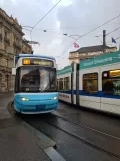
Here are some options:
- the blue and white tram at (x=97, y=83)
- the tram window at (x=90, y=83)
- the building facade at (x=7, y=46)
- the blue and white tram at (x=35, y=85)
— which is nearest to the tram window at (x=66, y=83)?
the blue and white tram at (x=97, y=83)

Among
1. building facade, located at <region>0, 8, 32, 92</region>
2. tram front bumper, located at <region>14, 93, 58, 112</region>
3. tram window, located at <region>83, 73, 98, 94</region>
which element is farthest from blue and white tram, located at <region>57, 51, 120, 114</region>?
building facade, located at <region>0, 8, 32, 92</region>

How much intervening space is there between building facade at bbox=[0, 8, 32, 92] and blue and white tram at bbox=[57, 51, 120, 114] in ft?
128

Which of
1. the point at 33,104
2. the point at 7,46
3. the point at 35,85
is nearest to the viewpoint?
the point at 33,104

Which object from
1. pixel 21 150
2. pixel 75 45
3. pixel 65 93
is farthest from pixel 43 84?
pixel 75 45

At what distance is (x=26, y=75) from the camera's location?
11336 mm

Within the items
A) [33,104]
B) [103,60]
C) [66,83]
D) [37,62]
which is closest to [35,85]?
[33,104]

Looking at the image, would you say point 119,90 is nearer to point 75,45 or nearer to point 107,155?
point 107,155

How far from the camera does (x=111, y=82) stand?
481 inches

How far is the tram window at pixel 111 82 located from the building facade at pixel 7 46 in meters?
43.1

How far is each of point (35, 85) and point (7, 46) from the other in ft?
166

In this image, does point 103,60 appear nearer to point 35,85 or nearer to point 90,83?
point 90,83

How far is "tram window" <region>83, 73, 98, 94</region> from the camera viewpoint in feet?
44.7

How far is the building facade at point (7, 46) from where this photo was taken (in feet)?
178

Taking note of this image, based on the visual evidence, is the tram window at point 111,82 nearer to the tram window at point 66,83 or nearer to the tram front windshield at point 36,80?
the tram front windshield at point 36,80
